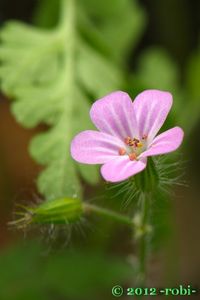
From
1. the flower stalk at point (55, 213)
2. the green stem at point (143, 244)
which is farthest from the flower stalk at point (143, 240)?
the flower stalk at point (55, 213)

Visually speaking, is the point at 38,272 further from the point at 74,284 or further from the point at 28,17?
the point at 28,17

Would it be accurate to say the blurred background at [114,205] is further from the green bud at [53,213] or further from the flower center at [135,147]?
the flower center at [135,147]

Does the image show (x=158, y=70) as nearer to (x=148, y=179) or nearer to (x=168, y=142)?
(x=148, y=179)

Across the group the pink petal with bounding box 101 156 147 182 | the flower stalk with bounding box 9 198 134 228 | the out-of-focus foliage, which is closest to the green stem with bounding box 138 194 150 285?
the flower stalk with bounding box 9 198 134 228

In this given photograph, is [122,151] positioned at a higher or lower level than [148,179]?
higher

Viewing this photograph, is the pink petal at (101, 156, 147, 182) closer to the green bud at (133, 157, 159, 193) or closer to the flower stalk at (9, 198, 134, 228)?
the green bud at (133, 157, 159, 193)

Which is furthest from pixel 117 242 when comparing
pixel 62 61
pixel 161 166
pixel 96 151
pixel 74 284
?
pixel 96 151

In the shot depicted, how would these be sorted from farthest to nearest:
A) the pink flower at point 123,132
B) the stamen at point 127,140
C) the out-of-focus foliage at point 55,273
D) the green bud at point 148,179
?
the out-of-focus foliage at point 55,273 < the stamen at point 127,140 < the green bud at point 148,179 < the pink flower at point 123,132

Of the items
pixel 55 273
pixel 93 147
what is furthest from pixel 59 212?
pixel 55 273
